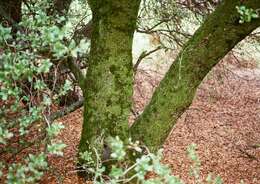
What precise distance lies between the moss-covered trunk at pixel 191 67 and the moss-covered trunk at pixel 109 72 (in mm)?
324

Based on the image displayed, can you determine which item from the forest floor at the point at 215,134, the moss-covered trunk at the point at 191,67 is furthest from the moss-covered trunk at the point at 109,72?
the forest floor at the point at 215,134

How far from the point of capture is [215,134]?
1045cm

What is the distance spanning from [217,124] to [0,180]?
7050 mm

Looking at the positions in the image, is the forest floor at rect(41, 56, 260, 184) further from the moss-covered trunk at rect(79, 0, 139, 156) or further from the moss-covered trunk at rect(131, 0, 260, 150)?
the moss-covered trunk at rect(131, 0, 260, 150)

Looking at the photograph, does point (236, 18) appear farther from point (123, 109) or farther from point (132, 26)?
point (123, 109)

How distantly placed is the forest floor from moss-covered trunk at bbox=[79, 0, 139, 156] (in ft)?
2.31

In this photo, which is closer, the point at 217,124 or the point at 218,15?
the point at 218,15

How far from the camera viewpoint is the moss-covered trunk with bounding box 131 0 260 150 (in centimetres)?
474

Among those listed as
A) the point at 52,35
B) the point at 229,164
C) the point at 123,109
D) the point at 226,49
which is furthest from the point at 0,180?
the point at 229,164

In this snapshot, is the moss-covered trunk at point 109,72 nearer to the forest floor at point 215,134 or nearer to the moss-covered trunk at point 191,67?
the moss-covered trunk at point 191,67

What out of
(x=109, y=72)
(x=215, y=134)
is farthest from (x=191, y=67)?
(x=215, y=134)

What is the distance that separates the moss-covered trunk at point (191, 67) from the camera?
4738 millimetres

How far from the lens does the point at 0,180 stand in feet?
17.4

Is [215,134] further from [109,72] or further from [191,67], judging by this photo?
[109,72]
